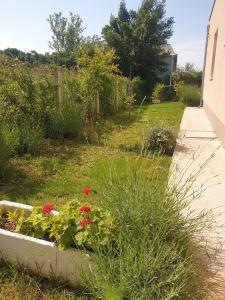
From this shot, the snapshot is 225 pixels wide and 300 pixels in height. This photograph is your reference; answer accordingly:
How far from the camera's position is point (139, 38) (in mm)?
26250

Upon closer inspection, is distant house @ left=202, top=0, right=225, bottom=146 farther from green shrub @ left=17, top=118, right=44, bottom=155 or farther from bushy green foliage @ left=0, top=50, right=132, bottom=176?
green shrub @ left=17, top=118, right=44, bottom=155

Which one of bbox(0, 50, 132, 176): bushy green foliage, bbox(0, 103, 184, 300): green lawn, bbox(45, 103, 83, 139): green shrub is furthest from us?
bbox(45, 103, 83, 139): green shrub

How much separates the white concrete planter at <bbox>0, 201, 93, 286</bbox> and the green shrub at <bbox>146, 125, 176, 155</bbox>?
4.56m

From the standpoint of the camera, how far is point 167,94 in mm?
23469

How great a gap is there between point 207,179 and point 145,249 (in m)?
2.68

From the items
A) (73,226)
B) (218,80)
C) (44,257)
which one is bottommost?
(44,257)

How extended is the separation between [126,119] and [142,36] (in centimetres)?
1652

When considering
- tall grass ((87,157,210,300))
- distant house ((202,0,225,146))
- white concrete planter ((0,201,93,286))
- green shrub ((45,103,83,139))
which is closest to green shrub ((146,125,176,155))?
distant house ((202,0,225,146))

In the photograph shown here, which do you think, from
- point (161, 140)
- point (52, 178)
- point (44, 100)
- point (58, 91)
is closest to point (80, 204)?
point (52, 178)

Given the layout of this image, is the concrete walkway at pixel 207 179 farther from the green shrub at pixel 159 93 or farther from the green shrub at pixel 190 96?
the green shrub at pixel 159 93

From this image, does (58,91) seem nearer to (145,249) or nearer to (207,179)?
(207,179)

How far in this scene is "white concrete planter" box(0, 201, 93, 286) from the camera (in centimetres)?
257

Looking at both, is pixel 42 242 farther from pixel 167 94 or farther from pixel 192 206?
pixel 167 94

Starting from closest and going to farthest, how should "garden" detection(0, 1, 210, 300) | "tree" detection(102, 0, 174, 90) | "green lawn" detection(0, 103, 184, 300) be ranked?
1. "garden" detection(0, 1, 210, 300)
2. "green lawn" detection(0, 103, 184, 300)
3. "tree" detection(102, 0, 174, 90)
